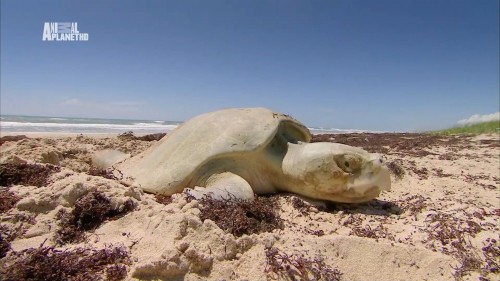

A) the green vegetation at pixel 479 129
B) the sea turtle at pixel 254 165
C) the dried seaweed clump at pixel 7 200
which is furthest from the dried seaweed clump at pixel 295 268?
the green vegetation at pixel 479 129

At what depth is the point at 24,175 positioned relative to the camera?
2.85 m

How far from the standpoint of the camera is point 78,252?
1662 mm

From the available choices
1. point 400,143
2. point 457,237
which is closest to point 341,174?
point 457,237

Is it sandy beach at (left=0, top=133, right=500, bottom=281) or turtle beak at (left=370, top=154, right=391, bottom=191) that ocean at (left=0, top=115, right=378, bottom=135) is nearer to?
sandy beach at (left=0, top=133, right=500, bottom=281)

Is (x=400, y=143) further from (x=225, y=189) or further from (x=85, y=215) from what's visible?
(x=85, y=215)

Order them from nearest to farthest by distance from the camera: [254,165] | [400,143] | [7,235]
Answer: [7,235], [254,165], [400,143]

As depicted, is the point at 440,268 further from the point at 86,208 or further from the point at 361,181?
the point at 86,208

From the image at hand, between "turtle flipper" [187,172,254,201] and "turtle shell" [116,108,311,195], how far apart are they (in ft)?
0.68

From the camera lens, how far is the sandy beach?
5.31 ft

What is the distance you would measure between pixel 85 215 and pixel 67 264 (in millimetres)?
511

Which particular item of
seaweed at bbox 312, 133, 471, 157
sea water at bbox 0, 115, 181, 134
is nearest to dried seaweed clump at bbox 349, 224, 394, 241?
seaweed at bbox 312, 133, 471, 157

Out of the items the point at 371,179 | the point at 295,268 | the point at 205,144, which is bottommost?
the point at 295,268

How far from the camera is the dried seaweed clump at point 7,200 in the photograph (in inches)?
80.4

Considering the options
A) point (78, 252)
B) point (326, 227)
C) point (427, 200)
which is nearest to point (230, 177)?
point (326, 227)
